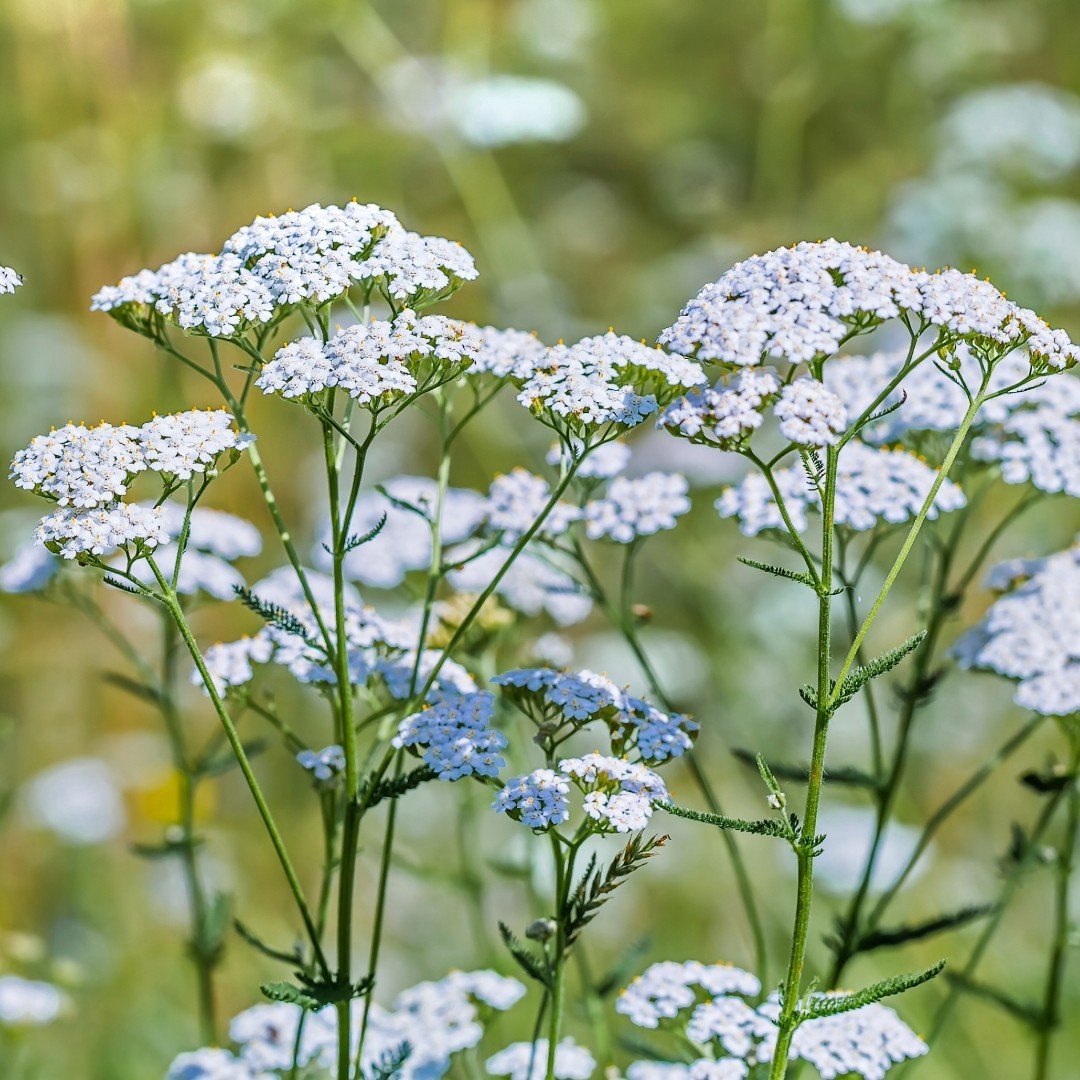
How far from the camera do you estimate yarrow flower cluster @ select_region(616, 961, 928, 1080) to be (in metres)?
2.82

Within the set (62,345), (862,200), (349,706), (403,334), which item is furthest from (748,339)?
(62,345)

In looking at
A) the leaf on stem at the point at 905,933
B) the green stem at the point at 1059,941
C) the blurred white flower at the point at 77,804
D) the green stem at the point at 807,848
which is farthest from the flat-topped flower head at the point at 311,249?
the blurred white flower at the point at 77,804

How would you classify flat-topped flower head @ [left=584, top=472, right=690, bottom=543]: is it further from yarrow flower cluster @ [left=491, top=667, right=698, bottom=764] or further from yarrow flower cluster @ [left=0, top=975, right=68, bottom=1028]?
yarrow flower cluster @ [left=0, top=975, right=68, bottom=1028]

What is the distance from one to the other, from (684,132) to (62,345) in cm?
431

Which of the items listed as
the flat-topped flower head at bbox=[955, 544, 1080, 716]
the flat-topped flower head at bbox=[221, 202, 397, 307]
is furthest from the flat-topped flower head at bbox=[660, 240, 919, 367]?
the flat-topped flower head at bbox=[955, 544, 1080, 716]

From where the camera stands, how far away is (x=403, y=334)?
8.75ft

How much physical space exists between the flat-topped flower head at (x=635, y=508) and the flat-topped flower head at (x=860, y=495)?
0.14 m

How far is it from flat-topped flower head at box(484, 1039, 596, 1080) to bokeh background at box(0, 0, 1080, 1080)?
2222mm

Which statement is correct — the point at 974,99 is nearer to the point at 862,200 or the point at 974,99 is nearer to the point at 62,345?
the point at 862,200

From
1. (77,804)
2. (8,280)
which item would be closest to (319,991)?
(8,280)

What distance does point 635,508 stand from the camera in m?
3.67

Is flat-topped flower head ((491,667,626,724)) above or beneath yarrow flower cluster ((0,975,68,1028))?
above

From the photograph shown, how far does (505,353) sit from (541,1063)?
5.49 ft

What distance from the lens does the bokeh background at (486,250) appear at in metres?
6.30
